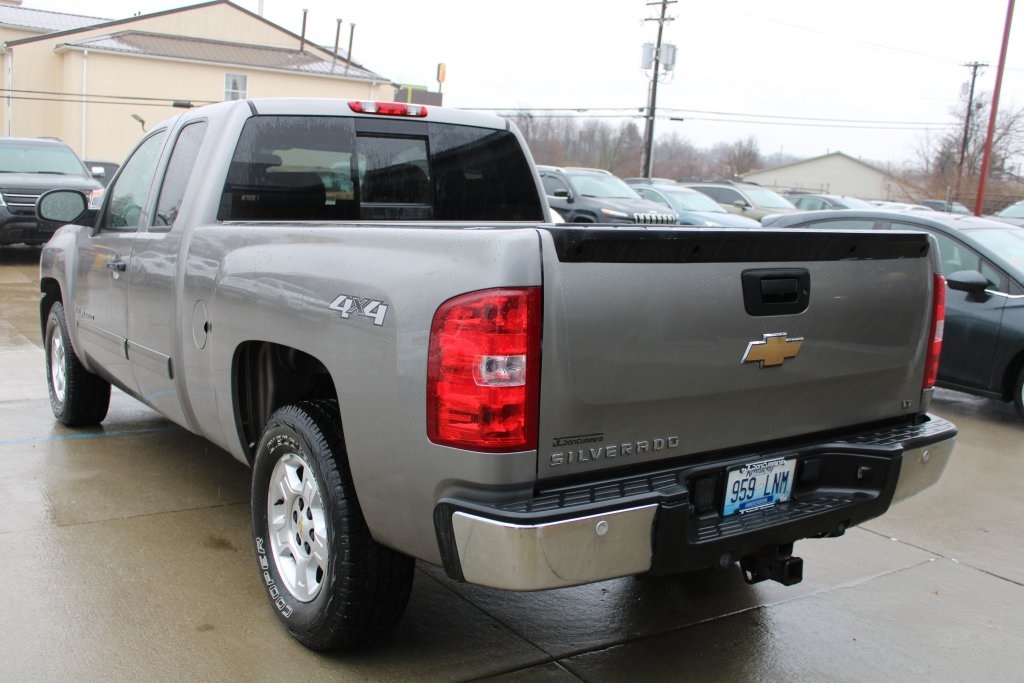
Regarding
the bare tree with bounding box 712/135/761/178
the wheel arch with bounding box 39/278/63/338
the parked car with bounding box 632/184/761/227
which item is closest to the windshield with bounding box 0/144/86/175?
the wheel arch with bounding box 39/278/63/338

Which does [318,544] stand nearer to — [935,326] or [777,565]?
[777,565]

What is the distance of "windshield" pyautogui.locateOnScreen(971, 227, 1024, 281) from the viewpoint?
7.49m

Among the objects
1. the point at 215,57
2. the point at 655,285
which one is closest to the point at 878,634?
the point at 655,285

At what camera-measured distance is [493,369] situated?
2568 mm

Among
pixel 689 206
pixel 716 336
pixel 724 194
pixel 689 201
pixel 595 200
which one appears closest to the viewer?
pixel 716 336

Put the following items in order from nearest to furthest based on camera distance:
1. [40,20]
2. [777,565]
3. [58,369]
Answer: [777,565] < [58,369] < [40,20]

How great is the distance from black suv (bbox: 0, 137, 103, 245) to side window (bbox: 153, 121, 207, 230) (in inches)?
392

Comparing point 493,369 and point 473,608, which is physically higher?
point 493,369

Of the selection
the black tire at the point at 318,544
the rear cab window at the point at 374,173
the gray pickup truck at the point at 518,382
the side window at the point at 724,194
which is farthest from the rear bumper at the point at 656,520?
the side window at the point at 724,194

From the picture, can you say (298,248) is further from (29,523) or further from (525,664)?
(29,523)

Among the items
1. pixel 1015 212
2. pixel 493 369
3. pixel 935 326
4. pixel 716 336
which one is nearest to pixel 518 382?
pixel 493 369

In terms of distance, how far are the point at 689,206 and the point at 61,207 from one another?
16747mm

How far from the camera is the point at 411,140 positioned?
468cm

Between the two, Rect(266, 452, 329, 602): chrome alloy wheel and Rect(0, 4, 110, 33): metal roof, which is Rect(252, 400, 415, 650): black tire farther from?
Rect(0, 4, 110, 33): metal roof
